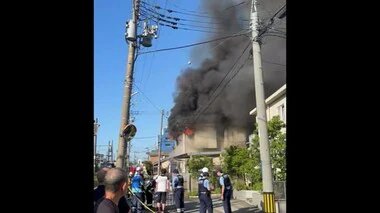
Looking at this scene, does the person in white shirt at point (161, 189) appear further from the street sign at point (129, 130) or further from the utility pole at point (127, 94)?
the street sign at point (129, 130)

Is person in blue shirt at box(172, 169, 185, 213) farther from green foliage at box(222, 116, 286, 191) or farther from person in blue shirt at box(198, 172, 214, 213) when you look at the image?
green foliage at box(222, 116, 286, 191)

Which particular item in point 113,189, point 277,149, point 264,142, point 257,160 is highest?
point 277,149

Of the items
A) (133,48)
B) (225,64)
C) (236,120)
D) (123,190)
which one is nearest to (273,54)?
(225,64)

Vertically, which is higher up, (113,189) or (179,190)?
(113,189)

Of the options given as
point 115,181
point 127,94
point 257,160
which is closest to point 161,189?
point 127,94

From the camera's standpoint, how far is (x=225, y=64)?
35812mm

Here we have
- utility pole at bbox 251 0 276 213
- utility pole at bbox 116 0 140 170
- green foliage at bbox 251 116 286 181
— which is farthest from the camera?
green foliage at bbox 251 116 286 181

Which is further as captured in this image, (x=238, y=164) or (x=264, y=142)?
(x=238, y=164)

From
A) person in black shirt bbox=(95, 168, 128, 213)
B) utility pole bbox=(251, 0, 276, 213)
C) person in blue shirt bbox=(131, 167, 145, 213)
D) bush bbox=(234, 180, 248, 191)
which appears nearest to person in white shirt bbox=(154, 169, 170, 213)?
person in blue shirt bbox=(131, 167, 145, 213)

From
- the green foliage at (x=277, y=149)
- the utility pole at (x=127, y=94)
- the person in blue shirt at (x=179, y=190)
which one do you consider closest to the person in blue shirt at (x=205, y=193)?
the person in blue shirt at (x=179, y=190)

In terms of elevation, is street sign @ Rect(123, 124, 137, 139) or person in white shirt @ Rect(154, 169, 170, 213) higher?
street sign @ Rect(123, 124, 137, 139)

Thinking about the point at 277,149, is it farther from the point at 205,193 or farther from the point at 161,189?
the point at 205,193
